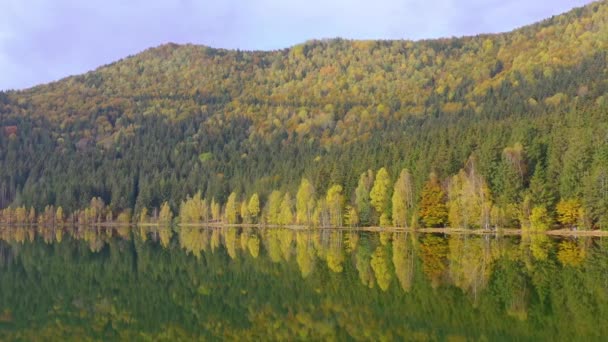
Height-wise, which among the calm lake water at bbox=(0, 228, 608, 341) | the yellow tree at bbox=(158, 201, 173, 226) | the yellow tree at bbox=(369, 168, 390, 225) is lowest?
the calm lake water at bbox=(0, 228, 608, 341)

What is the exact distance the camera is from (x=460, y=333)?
2511 cm

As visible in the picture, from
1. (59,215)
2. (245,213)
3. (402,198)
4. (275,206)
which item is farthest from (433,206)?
(59,215)

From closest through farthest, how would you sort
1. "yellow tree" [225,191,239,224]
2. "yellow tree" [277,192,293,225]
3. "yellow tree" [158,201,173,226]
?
"yellow tree" [277,192,293,225]
"yellow tree" [225,191,239,224]
"yellow tree" [158,201,173,226]

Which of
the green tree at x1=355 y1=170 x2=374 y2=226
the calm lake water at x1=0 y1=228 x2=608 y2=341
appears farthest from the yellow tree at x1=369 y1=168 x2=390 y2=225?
the calm lake water at x1=0 y1=228 x2=608 y2=341

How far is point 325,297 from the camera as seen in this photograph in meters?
35.1

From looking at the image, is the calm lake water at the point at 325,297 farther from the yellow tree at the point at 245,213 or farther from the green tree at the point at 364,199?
the yellow tree at the point at 245,213

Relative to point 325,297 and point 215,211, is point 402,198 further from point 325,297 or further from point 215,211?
point 215,211

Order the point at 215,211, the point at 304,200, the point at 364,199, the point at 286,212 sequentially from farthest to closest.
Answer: the point at 215,211 < the point at 286,212 < the point at 304,200 < the point at 364,199

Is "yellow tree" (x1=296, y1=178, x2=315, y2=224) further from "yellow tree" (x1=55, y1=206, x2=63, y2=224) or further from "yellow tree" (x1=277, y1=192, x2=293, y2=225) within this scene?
"yellow tree" (x1=55, y1=206, x2=63, y2=224)

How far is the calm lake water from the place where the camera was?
26844 millimetres

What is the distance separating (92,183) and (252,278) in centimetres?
16562

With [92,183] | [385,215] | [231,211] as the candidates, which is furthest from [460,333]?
[92,183]

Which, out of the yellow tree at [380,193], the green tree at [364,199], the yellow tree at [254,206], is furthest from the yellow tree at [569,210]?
Result: the yellow tree at [254,206]

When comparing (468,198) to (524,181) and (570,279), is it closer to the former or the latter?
(524,181)
